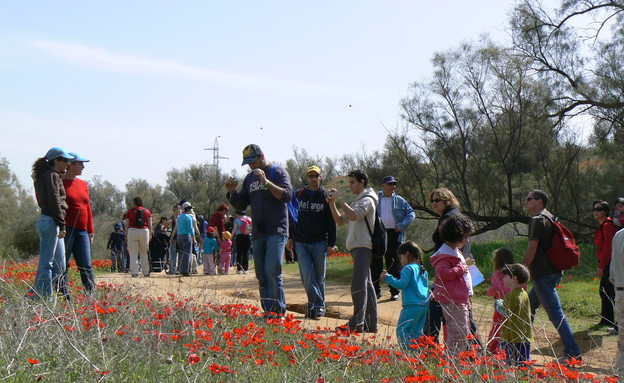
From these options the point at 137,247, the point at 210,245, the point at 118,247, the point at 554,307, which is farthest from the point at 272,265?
the point at 118,247

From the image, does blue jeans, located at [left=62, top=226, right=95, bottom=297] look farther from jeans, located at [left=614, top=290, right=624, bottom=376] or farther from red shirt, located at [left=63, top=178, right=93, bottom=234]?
jeans, located at [left=614, top=290, right=624, bottom=376]

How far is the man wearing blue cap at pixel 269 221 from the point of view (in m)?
7.85

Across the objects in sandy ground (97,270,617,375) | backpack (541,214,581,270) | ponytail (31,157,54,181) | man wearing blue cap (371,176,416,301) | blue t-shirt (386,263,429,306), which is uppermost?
ponytail (31,157,54,181)

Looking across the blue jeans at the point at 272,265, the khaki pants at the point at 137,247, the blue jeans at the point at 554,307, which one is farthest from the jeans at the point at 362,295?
the khaki pants at the point at 137,247

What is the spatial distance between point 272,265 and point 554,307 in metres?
2.96

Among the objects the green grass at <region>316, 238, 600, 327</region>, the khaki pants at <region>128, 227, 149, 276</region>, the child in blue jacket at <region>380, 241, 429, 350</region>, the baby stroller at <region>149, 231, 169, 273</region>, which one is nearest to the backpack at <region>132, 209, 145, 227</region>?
the khaki pants at <region>128, 227, 149, 276</region>

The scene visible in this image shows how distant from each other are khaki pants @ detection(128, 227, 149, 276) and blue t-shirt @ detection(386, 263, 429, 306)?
963cm

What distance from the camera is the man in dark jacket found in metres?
8.73

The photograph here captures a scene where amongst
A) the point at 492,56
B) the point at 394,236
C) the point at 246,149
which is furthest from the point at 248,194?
the point at 492,56

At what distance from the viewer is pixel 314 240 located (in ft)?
28.7

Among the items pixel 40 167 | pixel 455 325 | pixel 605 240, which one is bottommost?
pixel 455 325

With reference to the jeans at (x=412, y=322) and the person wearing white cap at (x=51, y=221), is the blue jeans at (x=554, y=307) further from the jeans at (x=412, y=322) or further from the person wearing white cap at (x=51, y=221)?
the person wearing white cap at (x=51, y=221)

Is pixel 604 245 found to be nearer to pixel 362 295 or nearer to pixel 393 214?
pixel 393 214

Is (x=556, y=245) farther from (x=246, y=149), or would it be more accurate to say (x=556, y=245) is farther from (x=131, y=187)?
(x=131, y=187)
